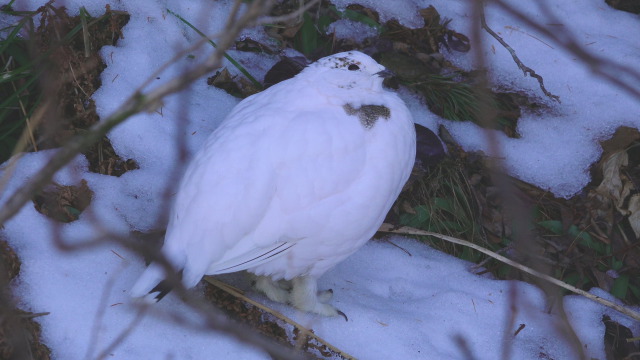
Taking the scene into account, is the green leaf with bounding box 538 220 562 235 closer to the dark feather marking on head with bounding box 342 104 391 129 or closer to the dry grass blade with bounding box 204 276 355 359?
the dark feather marking on head with bounding box 342 104 391 129

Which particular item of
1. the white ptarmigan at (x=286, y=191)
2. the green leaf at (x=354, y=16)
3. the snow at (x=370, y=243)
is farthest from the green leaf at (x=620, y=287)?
the green leaf at (x=354, y=16)

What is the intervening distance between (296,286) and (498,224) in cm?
119

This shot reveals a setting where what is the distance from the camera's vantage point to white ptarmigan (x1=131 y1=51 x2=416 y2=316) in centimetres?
246

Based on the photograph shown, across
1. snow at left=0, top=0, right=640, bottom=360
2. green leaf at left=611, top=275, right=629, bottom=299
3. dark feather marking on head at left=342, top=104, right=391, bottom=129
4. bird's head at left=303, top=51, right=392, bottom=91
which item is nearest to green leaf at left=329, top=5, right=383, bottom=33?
snow at left=0, top=0, right=640, bottom=360

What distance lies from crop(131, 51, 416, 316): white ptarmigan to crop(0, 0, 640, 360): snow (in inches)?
7.8

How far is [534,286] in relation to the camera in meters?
3.33

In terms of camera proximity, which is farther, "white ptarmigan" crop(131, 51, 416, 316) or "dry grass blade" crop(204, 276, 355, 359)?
"dry grass blade" crop(204, 276, 355, 359)

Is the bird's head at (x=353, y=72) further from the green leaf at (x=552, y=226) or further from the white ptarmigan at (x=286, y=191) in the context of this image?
the green leaf at (x=552, y=226)

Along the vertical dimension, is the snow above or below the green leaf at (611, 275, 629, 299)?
above

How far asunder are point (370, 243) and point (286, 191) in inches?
39.2

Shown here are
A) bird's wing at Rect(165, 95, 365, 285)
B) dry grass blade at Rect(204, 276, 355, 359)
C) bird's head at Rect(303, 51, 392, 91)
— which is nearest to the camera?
bird's wing at Rect(165, 95, 365, 285)

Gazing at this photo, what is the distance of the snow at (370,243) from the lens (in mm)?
2613

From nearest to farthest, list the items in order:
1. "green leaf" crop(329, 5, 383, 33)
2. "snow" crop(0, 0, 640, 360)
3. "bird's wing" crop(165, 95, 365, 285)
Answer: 1. "bird's wing" crop(165, 95, 365, 285)
2. "snow" crop(0, 0, 640, 360)
3. "green leaf" crop(329, 5, 383, 33)

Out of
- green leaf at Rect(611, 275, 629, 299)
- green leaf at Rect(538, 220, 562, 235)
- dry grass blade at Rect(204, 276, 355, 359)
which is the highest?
dry grass blade at Rect(204, 276, 355, 359)
